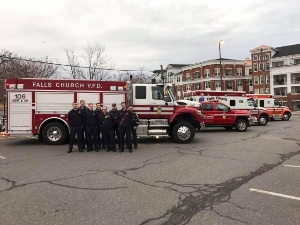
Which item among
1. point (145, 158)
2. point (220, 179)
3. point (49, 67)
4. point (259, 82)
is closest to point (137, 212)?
point (220, 179)

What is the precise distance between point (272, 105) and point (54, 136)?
2256 cm

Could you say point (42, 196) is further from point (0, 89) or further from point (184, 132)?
point (0, 89)

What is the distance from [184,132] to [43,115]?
5882 mm

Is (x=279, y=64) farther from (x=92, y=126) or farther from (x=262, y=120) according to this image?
(x=92, y=126)

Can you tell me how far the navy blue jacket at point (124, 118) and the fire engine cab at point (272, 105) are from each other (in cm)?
1968

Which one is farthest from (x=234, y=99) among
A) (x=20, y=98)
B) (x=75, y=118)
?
(x=20, y=98)

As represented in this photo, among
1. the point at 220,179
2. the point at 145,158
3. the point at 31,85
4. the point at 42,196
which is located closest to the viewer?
the point at 42,196

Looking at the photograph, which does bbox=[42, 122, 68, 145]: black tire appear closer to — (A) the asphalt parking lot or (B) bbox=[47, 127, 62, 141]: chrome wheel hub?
(B) bbox=[47, 127, 62, 141]: chrome wheel hub

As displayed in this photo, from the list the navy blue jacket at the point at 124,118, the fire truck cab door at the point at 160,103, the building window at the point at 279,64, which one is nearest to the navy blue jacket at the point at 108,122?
the navy blue jacket at the point at 124,118

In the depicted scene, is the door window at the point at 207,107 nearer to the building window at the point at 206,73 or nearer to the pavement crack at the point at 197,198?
the pavement crack at the point at 197,198

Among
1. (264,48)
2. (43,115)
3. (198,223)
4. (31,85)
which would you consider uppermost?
(264,48)

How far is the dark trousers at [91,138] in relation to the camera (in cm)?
1021

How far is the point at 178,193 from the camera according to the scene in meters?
5.35

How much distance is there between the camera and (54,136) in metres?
11.6
